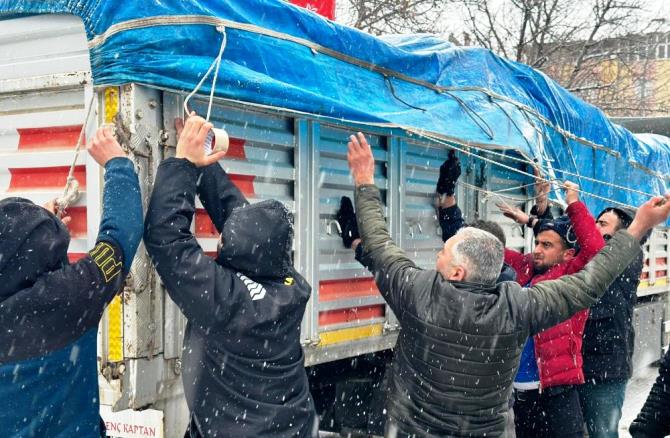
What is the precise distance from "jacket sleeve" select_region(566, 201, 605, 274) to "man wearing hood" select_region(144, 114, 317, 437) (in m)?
2.29

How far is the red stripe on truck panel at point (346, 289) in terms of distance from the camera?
13.2 feet

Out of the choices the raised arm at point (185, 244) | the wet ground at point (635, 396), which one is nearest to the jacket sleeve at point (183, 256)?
the raised arm at point (185, 244)

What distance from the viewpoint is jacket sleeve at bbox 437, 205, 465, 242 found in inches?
193

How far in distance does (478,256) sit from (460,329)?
325 millimetres

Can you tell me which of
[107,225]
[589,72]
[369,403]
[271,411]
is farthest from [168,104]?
[589,72]

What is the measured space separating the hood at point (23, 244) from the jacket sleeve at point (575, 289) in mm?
2001

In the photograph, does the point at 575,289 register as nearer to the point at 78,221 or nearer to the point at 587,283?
the point at 587,283

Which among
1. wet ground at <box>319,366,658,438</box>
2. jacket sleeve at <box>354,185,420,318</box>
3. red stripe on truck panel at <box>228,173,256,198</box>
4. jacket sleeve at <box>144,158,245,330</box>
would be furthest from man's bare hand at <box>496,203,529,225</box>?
jacket sleeve at <box>144,158,245,330</box>

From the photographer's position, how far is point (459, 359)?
11.1ft

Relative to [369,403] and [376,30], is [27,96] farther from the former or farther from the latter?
[376,30]

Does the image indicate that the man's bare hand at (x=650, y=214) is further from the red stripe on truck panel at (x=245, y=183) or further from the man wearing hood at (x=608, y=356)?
the red stripe on truck panel at (x=245, y=183)

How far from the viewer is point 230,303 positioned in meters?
2.74

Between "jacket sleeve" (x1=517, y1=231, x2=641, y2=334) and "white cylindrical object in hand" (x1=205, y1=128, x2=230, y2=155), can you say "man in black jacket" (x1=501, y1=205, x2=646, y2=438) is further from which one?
"white cylindrical object in hand" (x1=205, y1=128, x2=230, y2=155)

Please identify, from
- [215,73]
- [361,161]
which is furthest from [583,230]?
[215,73]
